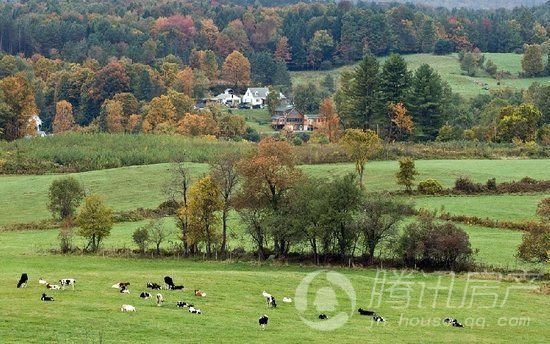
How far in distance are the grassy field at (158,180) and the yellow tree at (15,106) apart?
99.2ft

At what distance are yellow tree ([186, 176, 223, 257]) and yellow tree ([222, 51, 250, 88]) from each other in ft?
449

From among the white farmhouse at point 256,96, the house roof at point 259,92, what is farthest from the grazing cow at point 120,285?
the house roof at point 259,92

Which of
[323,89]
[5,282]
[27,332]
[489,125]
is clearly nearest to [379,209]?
[5,282]

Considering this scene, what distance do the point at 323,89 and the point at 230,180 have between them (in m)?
129

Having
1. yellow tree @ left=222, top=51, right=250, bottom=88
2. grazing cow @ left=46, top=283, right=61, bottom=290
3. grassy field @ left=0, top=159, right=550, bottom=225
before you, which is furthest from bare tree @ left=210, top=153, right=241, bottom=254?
yellow tree @ left=222, top=51, right=250, bottom=88

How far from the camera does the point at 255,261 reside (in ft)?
188

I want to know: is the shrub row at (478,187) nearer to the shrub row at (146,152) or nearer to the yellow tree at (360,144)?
the yellow tree at (360,144)

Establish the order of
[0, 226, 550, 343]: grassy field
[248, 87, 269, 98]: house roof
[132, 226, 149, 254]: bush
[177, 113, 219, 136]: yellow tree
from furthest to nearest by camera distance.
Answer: [248, 87, 269, 98]: house roof, [177, 113, 219, 136]: yellow tree, [132, 226, 149, 254]: bush, [0, 226, 550, 343]: grassy field

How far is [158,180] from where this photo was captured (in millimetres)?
88625

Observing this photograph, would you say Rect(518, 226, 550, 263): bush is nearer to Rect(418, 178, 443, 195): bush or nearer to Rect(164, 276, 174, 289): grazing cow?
Rect(164, 276, 174, 289): grazing cow

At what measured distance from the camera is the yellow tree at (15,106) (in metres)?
121

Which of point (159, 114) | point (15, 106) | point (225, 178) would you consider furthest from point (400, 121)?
point (225, 178)

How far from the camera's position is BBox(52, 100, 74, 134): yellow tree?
156 m

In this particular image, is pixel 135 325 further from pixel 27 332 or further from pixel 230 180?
pixel 230 180
